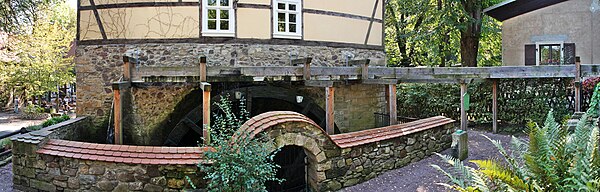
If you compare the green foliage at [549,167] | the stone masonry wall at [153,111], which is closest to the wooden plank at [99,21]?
the stone masonry wall at [153,111]

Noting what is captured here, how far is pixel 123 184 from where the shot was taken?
511cm

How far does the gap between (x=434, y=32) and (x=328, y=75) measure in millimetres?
7927

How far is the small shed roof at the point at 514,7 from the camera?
40.2 ft

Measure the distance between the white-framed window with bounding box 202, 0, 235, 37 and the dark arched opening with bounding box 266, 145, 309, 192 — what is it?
279cm

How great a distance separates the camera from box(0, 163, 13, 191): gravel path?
20.5ft

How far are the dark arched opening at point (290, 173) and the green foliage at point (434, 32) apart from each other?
26.2 ft

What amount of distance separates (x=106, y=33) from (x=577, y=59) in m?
10.1

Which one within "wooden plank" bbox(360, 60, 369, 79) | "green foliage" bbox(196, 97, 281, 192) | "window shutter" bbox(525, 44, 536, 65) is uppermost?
"window shutter" bbox(525, 44, 536, 65)

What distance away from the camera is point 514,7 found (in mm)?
12789

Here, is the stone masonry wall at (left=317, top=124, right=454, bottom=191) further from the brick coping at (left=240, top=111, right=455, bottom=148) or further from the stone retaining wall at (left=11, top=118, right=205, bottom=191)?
the stone retaining wall at (left=11, top=118, right=205, bottom=191)

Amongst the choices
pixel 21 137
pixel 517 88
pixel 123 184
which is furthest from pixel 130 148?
pixel 517 88

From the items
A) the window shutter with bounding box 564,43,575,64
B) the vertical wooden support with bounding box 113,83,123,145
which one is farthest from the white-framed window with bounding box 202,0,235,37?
the window shutter with bounding box 564,43,575,64

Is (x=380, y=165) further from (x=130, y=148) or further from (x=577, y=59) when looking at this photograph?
(x=577, y=59)

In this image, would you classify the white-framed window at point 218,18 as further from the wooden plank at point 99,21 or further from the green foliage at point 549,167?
the green foliage at point 549,167
